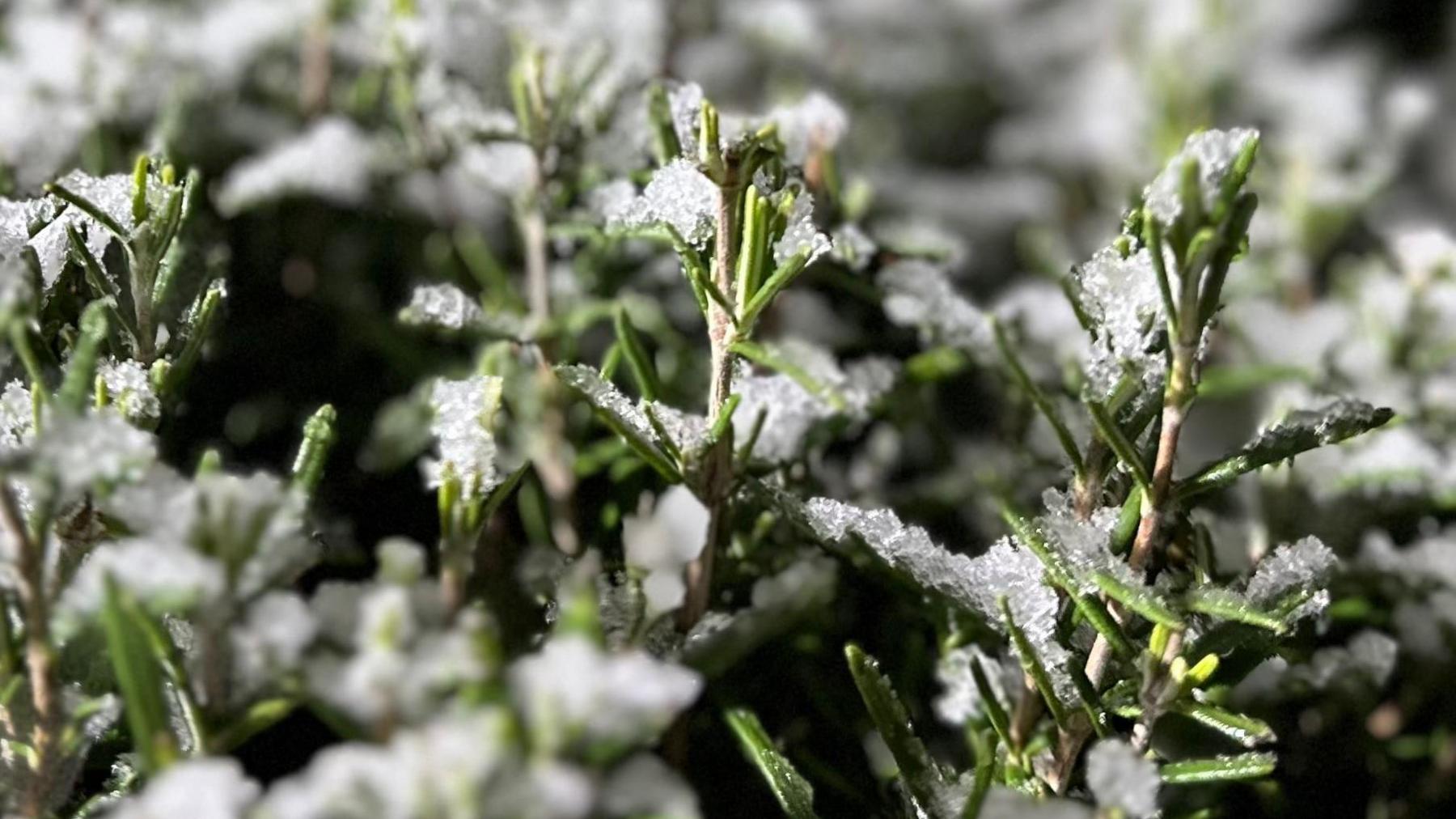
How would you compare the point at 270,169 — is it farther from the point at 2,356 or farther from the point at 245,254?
the point at 2,356

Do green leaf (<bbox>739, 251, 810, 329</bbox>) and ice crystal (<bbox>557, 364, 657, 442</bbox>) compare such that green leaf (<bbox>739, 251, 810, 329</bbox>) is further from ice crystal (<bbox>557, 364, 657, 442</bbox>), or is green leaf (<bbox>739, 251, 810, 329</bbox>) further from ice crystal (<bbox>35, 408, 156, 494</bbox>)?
ice crystal (<bbox>35, 408, 156, 494</bbox>)

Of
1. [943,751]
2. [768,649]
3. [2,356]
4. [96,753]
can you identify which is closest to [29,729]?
[96,753]

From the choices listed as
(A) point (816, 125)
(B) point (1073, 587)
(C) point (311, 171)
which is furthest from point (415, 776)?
(C) point (311, 171)

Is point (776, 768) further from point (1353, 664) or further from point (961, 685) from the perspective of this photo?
point (1353, 664)

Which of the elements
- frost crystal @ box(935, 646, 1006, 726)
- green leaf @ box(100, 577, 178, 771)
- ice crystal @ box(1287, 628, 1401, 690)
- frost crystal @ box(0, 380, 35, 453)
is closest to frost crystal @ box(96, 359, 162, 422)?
frost crystal @ box(0, 380, 35, 453)

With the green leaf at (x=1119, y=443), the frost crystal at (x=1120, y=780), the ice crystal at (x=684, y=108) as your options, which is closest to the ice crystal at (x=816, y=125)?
the ice crystal at (x=684, y=108)
